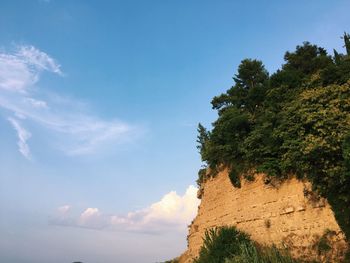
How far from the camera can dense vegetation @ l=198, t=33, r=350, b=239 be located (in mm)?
15148

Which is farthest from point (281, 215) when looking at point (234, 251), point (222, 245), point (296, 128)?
point (296, 128)

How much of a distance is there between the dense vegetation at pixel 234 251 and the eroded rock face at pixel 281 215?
825 mm

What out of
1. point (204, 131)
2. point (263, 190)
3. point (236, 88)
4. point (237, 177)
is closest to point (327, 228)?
point (263, 190)

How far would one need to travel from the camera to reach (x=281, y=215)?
1825cm

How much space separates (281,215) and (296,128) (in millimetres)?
4572

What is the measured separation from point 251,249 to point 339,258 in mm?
3443

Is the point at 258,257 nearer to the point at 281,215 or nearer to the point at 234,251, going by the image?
the point at 234,251

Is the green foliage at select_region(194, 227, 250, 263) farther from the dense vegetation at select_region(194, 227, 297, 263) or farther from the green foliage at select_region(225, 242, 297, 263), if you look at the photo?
the green foliage at select_region(225, 242, 297, 263)

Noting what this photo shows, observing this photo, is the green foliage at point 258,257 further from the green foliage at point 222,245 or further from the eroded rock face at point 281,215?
the eroded rock face at point 281,215

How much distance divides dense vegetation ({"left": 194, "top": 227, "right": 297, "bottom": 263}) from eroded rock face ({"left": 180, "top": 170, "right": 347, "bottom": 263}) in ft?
2.71

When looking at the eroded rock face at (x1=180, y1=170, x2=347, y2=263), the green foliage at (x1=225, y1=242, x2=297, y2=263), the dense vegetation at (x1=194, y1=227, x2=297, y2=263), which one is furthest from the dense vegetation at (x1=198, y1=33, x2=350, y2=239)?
the dense vegetation at (x1=194, y1=227, x2=297, y2=263)

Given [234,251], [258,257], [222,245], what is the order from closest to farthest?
[258,257] < [234,251] < [222,245]

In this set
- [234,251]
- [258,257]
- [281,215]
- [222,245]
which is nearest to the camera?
[258,257]

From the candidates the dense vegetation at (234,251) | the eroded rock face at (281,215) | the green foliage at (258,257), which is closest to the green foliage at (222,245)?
the dense vegetation at (234,251)
